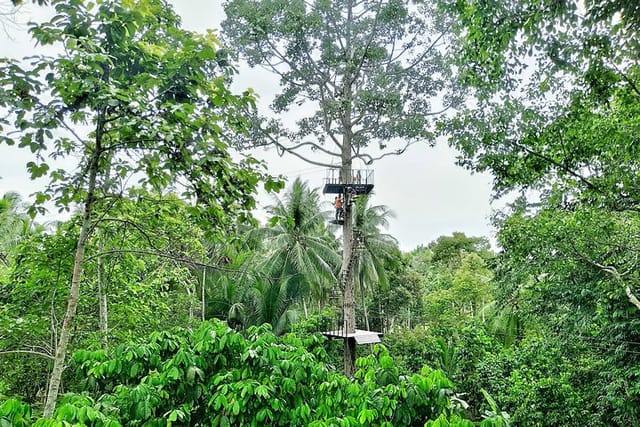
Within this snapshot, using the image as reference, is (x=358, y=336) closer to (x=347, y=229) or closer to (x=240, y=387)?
(x=347, y=229)

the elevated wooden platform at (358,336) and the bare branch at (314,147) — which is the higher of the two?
the bare branch at (314,147)

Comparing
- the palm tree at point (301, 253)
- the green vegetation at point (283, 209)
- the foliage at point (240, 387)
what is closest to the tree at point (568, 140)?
the green vegetation at point (283, 209)

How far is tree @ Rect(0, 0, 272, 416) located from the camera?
1.61 metres

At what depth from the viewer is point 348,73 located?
9367 millimetres

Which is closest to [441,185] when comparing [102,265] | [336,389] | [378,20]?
[378,20]

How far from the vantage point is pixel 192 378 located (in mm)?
1848

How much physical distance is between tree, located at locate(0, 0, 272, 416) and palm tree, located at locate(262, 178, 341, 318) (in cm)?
1036

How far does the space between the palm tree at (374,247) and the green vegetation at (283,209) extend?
4.63 metres

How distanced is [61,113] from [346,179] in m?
8.26

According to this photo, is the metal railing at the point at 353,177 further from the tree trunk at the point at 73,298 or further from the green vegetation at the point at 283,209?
the tree trunk at the point at 73,298

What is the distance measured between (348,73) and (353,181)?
2.54m

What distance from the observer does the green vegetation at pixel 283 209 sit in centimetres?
171

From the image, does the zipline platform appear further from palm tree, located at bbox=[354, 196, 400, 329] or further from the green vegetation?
palm tree, located at bbox=[354, 196, 400, 329]

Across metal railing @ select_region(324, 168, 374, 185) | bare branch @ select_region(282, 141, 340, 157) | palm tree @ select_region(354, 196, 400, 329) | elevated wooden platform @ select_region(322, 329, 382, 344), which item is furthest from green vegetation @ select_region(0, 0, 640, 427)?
palm tree @ select_region(354, 196, 400, 329)
